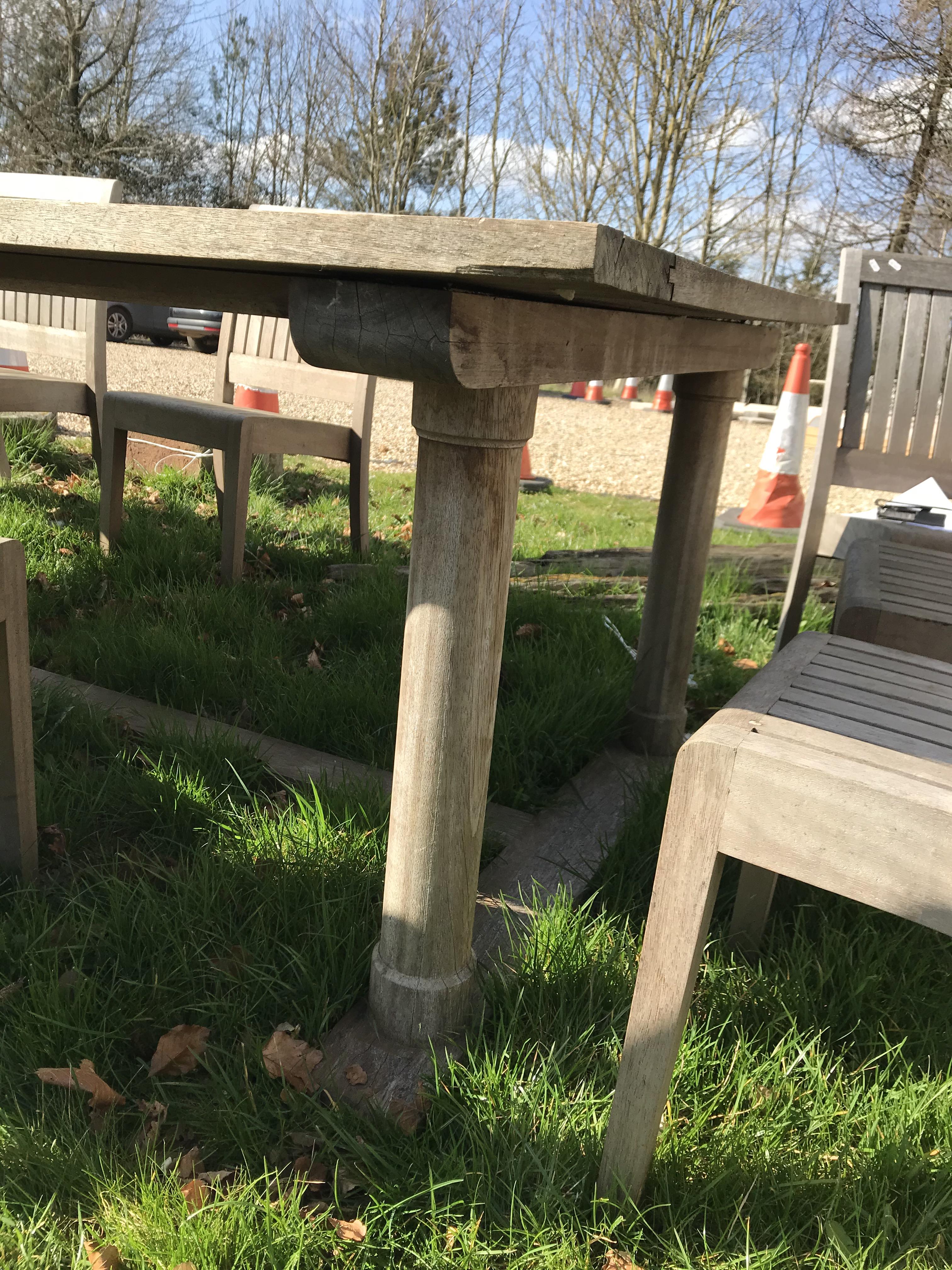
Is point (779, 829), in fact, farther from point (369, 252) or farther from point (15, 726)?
point (15, 726)

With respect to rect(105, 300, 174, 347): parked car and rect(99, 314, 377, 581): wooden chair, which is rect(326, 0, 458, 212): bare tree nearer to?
rect(105, 300, 174, 347): parked car

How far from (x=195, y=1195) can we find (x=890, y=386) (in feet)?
9.36

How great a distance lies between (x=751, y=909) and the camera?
5.87 feet

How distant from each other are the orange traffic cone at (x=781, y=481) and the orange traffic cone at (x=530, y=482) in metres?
1.54

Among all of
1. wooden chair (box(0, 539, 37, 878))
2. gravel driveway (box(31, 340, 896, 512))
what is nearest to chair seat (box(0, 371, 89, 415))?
wooden chair (box(0, 539, 37, 878))

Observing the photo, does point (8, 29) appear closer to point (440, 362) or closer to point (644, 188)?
point (644, 188)

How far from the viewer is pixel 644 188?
1786 cm

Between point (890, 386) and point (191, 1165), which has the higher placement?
point (890, 386)

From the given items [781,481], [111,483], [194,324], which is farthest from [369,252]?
[194,324]

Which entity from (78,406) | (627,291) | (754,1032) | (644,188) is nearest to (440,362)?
(627,291)

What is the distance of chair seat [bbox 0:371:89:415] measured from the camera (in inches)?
141

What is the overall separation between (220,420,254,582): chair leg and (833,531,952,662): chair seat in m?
1.99

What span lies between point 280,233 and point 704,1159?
1.31 m

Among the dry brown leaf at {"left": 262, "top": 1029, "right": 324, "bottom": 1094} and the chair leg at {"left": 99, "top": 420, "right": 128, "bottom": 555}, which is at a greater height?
the chair leg at {"left": 99, "top": 420, "right": 128, "bottom": 555}
